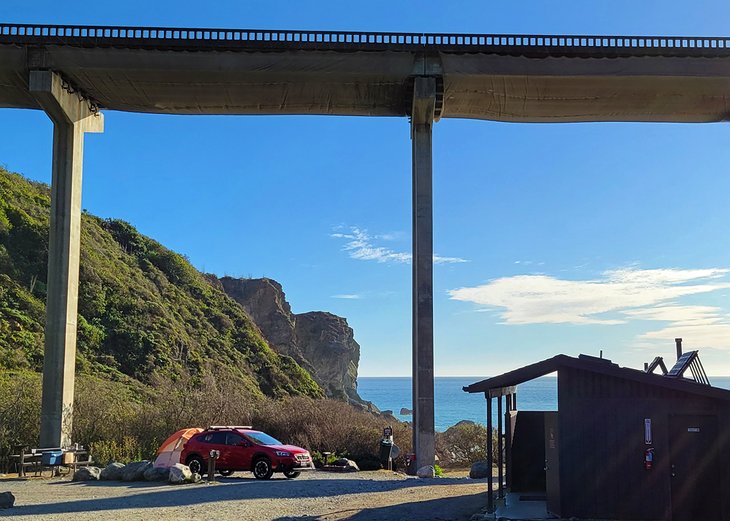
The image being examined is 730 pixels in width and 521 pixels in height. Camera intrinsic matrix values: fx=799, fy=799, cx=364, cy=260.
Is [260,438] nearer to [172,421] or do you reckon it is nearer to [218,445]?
[218,445]

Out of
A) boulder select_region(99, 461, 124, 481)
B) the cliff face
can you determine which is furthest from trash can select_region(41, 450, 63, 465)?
the cliff face

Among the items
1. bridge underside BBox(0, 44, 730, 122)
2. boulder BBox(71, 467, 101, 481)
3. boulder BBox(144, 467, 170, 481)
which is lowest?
boulder BBox(71, 467, 101, 481)


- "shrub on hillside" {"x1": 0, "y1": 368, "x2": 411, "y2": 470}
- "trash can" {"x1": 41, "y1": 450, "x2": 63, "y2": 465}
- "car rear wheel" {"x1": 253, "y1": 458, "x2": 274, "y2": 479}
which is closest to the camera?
"car rear wheel" {"x1": 253, "y1": 458, "x2": 274, "y2": 479}

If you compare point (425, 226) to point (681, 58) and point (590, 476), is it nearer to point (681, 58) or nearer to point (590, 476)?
point (681, 58)

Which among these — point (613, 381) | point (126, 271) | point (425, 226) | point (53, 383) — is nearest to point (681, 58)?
point (425, 226)

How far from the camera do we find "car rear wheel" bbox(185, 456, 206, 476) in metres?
22.6

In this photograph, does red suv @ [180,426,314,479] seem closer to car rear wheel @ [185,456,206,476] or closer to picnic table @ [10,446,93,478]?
car rear wheel @ [185,456,206,476]

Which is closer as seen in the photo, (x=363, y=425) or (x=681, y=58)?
(x=681, y=58)

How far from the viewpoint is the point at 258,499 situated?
57.3ft

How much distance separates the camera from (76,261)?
27.8 metres

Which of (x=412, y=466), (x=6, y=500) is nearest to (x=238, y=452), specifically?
(x=412, y=466)

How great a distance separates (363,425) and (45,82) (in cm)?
1660

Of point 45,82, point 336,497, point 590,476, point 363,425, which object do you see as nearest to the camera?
point 590,476

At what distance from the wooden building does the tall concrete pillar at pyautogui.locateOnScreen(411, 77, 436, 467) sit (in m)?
12.0
